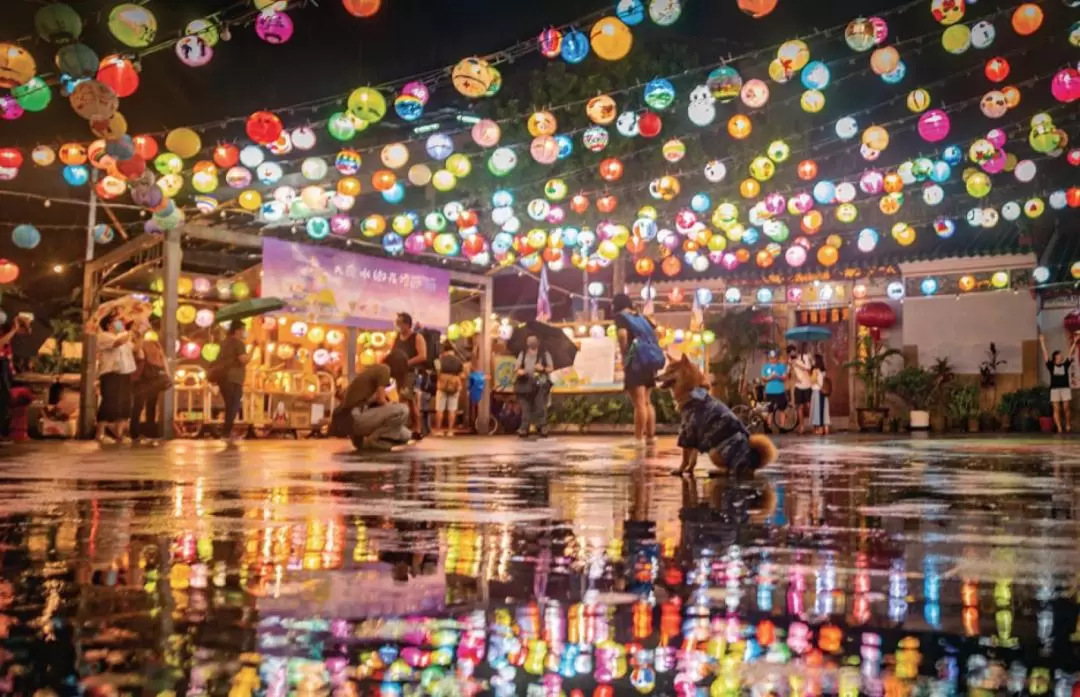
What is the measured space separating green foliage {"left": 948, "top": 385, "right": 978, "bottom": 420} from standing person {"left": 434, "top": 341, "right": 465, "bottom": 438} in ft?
37.2

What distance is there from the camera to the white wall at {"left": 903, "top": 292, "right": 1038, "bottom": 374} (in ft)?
74.2

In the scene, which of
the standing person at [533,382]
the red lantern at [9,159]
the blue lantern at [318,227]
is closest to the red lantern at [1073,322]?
the standing person at [533,382]

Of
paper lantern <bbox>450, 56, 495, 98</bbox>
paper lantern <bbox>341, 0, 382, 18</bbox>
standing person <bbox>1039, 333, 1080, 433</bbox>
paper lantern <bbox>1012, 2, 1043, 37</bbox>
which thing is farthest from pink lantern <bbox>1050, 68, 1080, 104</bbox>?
paper lantern <bbox>341, 0, 382, 18</bbox>

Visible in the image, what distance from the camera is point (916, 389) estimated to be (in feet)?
74.8

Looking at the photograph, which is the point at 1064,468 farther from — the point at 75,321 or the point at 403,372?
the point at 75,321

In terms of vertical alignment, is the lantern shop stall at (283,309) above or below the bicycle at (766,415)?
above

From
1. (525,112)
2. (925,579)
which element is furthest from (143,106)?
(925,579)

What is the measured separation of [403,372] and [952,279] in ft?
53.6

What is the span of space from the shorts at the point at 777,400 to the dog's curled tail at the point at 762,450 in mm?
15345

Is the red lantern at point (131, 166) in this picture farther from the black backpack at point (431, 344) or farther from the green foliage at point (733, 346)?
the green foliage at point (733, 346)

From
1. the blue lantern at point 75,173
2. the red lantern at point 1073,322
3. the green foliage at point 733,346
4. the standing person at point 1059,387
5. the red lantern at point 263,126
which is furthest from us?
the green foliage at point 733,346

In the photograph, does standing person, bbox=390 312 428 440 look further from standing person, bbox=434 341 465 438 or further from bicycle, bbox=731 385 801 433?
bicycle, bbox=731 385 801 433

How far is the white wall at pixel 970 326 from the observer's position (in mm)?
22609

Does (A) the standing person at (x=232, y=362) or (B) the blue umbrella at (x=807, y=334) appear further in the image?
(B) the blue umbrella at (x=807, y=334)
